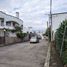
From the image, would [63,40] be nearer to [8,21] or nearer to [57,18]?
[57,18]

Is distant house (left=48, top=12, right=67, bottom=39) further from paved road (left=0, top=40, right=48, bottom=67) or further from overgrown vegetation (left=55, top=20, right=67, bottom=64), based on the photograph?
overgrown vegetation (left=55, top=20, right=67, bottom=64)

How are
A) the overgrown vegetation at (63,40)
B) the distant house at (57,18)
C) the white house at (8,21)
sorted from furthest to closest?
1. the white house at (8,21)
2. the distant house at (57,18)
3. the overgrown vegetation at (63,40)

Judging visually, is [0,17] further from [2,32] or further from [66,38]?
[66,38]

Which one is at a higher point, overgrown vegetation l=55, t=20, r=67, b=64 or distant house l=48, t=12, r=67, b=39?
distant house l=48, t=12, r=67, b=39

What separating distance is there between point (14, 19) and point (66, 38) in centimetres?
5275

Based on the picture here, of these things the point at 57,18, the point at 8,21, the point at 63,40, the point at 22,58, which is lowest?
the point at 22,58

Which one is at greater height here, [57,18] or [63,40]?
[57,18]

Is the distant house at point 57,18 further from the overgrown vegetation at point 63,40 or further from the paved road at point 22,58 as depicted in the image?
the overgrown vegetation at point 63,40

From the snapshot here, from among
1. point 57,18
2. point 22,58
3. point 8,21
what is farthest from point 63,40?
point 8,21

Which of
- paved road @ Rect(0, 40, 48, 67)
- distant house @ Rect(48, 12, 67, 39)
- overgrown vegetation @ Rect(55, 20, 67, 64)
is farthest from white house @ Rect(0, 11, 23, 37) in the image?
overgrown vegetation @ Rect(55, 20, 67, 64)

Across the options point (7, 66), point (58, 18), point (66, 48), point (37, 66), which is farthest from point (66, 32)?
point (58, 18)

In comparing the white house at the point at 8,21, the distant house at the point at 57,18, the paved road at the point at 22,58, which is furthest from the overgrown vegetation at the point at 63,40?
the white house at the point at 8,21

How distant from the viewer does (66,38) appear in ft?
41.1

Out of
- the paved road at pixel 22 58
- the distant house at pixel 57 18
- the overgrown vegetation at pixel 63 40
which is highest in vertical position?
the distant house at pixel 57 18
